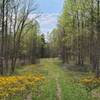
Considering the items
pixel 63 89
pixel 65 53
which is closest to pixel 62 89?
pixel 63 89

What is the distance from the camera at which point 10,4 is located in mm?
42188

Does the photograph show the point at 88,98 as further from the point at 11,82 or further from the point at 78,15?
the point at 78,15

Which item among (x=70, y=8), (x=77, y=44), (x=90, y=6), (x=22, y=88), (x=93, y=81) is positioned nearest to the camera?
(x=22, y=88)

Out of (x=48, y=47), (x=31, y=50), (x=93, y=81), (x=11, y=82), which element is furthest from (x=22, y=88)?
(x=48, y=47)

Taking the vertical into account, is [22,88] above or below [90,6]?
below

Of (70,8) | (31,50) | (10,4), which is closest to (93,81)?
(10,4)

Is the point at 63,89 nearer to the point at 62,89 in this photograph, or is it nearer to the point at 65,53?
the point at 62,89

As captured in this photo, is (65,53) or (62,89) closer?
(62,89)

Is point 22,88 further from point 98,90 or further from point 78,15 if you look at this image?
point 78,15

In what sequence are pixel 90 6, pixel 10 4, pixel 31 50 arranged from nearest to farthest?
pixel 90 6
pixel 10 4
pixel 31 50

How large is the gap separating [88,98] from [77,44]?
39660 millimetres

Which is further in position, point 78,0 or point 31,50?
point 31,50

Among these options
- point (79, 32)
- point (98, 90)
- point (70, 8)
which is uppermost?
point (70, 8)

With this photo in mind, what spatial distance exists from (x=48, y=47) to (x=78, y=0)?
86360mm
